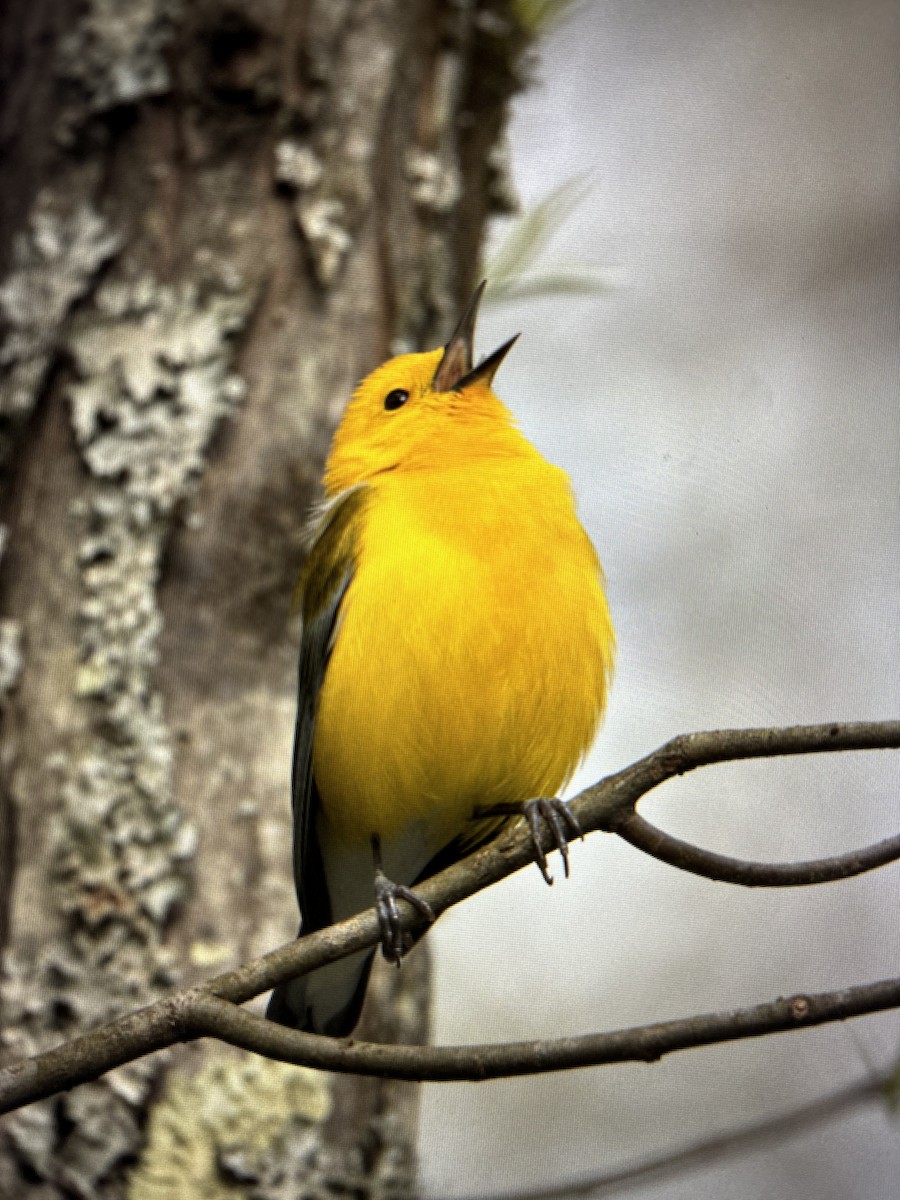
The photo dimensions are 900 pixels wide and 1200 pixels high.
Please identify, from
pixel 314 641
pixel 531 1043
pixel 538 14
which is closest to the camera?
pixel 531 1043

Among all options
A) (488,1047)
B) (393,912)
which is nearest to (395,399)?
(393,912)

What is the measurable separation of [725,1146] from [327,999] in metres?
1.16

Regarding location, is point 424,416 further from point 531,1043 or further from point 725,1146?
point 531,1043

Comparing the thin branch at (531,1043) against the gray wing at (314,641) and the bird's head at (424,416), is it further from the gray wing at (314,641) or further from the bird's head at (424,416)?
the bird's head at (424,416)

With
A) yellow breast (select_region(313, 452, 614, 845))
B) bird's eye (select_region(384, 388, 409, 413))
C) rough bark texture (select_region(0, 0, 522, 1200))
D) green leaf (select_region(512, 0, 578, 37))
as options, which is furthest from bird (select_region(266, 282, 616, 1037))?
green leaf (select_region(512, 0, 578, 37))

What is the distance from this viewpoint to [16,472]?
4684 mm

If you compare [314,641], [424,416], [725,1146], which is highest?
[424,416]

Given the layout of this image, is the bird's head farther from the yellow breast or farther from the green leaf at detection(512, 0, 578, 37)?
the green leaf at detection(512, 0, 578, 37)

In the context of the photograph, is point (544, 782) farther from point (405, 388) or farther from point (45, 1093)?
point (45, 1093)

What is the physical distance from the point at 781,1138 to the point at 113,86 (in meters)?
3.94

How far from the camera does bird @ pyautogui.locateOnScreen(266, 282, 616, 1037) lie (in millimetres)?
3438

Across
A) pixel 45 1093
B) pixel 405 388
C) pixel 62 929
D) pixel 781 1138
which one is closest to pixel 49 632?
pixel 62 929

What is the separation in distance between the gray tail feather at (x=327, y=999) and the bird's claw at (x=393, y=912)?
47cm

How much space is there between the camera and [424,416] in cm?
420
